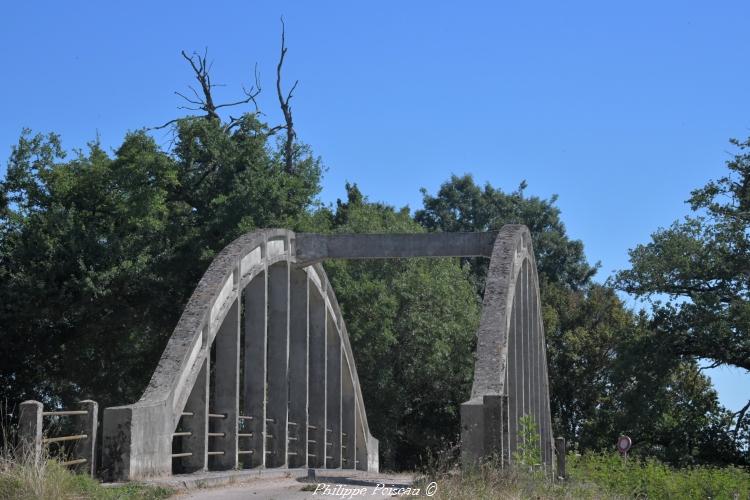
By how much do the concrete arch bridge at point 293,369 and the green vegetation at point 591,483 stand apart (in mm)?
958

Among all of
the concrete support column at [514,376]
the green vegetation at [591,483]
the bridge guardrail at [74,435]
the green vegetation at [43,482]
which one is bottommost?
the green vegetation at [591,483]

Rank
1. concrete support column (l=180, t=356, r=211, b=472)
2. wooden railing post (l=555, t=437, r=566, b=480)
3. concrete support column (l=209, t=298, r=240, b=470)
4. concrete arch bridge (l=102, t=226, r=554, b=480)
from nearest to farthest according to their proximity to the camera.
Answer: concrete arch bridge (l=102, t=226, r=554, b=480) < concrete support column (l=180, t=356, r=211, b=472) < concrete support column (l=209, t=298, r=240, b=470) < wooden railing post (l=555, t=437, r=566, b=480)

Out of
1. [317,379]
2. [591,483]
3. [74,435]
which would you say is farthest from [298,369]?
[74,435]

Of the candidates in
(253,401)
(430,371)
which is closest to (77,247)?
(253,401)

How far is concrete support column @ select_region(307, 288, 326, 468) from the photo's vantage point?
76.1ft

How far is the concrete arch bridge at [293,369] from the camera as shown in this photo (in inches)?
520

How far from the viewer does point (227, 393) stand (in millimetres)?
17766

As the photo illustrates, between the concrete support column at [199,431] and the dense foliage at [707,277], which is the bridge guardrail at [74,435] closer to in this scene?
the concrete support column at [199,431]

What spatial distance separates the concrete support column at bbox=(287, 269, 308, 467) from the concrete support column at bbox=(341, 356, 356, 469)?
2619mm

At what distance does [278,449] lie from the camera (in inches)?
816

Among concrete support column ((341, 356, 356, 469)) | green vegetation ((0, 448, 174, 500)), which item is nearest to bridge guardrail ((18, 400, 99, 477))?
green vegetation ((0, 448, 174, 500))

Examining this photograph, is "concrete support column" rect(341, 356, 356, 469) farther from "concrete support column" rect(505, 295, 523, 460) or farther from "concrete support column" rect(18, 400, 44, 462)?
"concrete support column" rect(18, 400, 44, 462)

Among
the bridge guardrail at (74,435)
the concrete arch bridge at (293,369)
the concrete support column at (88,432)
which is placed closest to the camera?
the bridge guardrail at (74,435)

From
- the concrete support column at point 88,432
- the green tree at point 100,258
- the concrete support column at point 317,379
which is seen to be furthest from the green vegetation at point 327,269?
the concrete support column at point 88,432
